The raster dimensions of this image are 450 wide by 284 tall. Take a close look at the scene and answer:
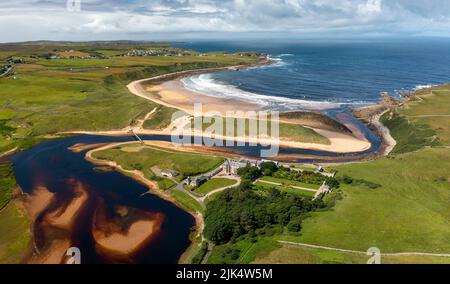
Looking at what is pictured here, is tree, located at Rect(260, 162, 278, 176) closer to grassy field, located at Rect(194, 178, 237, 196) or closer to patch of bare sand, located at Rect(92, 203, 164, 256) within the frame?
grassy field, located at Rect(194, 178, 237, 196)

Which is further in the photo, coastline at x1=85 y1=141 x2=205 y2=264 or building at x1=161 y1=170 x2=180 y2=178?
building at x1=161 y1=170 x2=180 y2=178

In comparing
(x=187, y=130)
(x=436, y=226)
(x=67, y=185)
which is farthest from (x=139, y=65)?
(x=436, y=226)

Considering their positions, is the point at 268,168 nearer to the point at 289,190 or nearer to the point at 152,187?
the point at 289,190

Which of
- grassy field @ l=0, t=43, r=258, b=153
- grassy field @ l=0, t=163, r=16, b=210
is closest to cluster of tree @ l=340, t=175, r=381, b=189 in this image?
grassy field @ l=0, t=163, r=16, b=210

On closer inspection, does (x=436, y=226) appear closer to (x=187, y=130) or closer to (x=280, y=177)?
(x=280, y=177)

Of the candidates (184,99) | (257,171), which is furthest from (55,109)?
(257,171)

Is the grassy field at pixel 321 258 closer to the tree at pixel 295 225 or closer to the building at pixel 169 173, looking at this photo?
the tree at pixel 295 225
